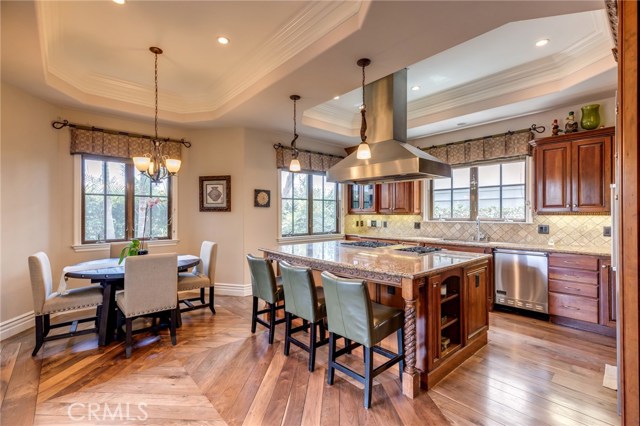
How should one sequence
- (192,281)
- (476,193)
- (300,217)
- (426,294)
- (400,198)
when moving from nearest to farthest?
(426,294)
(192,281)
(476,193)
(400,198)
(300,217)

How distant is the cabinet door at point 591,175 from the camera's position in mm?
3434

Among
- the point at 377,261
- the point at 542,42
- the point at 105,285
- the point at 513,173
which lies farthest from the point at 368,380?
the point at 513,173

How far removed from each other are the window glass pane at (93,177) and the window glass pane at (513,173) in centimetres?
603

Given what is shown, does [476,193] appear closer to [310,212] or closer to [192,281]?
[310,212]

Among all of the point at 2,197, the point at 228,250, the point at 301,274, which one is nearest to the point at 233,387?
the point at 301,274

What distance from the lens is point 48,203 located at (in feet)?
12.5

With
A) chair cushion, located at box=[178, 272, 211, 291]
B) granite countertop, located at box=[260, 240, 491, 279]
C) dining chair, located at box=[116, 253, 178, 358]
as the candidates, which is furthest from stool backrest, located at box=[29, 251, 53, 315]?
granite countertop, located at box=[260, 240, 491, 279]

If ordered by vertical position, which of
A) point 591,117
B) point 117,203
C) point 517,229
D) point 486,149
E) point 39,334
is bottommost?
point 39,334

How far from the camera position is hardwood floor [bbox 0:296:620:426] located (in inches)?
78.4

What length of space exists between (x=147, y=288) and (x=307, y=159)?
3593mm

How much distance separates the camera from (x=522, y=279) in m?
3.86

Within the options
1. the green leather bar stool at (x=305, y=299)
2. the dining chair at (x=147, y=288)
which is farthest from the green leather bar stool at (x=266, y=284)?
the dining chair at (x=147, y=288)

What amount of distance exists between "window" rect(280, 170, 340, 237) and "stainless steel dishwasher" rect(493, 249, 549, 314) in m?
3.17

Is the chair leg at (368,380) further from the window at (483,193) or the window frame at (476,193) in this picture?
the window at (483,193)
